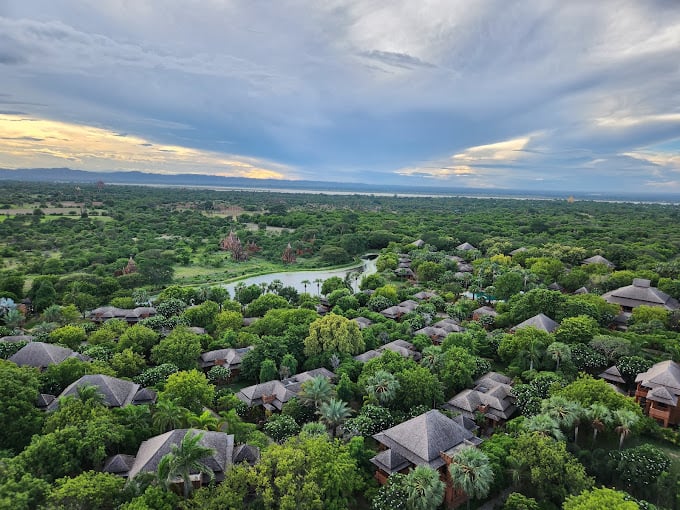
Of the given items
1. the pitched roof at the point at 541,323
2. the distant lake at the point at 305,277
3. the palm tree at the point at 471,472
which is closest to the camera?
the palm tree at the point at 471,472

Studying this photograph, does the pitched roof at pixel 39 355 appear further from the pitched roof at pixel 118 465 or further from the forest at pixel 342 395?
the pitched roof at pixel 118 465

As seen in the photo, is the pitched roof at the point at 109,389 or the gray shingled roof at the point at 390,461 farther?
the pitched roof at the point at 109,389

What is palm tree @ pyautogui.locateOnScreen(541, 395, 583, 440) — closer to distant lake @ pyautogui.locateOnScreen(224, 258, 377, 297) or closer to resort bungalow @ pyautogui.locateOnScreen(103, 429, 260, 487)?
resort bungalow @ pyautogui.locateOnScreen(103, 429, 260, 487)

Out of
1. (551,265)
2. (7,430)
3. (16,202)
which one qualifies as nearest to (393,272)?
(551,265)

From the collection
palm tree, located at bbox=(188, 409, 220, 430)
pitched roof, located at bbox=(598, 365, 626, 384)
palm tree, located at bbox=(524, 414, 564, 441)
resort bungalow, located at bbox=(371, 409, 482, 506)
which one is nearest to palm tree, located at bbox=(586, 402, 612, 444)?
palm tree, located at bbox=(524, 414, 564, 441)

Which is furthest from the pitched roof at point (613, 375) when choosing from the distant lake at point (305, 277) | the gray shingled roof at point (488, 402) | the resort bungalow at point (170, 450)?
the distant lake at point (305, 277)

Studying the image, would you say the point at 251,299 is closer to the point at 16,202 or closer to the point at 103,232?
the point at 103,232
